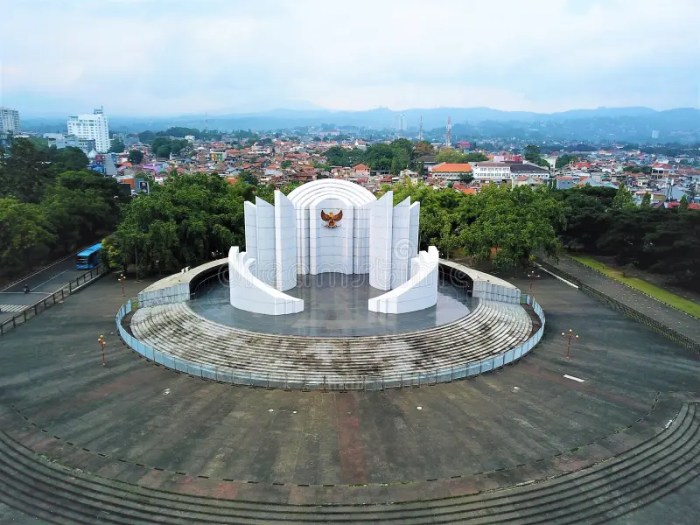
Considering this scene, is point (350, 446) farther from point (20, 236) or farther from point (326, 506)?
point (20, 236)

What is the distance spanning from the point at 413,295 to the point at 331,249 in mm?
9719

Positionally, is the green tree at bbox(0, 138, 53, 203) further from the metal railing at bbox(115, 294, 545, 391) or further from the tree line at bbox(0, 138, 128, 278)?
the metal railing at bbox(115, 294, 545, 391)

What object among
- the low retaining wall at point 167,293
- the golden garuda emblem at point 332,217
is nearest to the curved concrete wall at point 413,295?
the golden garuda emblem at point 332,217

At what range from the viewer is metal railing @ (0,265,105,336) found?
29703 millimetres

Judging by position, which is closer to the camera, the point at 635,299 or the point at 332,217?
the point at 332,217

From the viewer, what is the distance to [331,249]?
37.6m

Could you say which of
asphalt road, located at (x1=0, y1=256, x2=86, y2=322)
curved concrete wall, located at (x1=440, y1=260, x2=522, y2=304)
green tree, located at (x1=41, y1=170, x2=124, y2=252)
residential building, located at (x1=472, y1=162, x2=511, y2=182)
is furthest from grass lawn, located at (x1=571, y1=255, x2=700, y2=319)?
residential building, located at (x1=472, y1=162, x2=511, y2=182)

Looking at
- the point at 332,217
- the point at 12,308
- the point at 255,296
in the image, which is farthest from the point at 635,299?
the point at 12,308

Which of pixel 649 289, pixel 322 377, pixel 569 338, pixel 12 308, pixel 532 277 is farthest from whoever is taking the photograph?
pixel 532 277

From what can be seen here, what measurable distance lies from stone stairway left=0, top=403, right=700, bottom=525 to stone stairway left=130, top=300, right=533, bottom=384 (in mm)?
7512

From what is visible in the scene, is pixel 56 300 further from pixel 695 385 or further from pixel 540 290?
pixel 695 385

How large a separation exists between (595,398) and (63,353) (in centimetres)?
2485

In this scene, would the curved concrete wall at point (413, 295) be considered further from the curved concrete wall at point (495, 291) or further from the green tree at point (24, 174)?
the green tree at point (24, 174)

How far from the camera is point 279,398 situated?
844 inches
